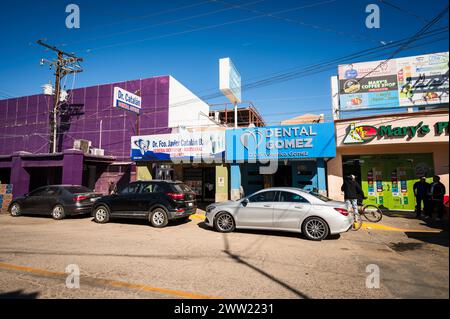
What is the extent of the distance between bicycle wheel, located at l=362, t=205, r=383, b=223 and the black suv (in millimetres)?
7507

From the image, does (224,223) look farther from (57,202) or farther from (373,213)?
(57,202)

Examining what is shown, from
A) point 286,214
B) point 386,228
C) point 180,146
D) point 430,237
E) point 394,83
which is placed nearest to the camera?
point 286,214

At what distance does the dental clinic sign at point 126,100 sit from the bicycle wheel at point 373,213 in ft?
56.7

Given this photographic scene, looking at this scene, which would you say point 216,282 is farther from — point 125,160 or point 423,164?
point 125,160

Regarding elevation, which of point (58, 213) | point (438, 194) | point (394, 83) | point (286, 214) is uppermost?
point (394, 83)

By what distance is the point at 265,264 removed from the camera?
16.4ft

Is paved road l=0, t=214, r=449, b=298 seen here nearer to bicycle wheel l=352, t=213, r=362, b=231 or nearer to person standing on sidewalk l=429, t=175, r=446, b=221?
bicycle wheel l=352, t=213, r=362, b=231

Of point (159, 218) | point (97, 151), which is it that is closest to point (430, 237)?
point (159, 218)

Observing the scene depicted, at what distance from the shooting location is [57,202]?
11.0 meters

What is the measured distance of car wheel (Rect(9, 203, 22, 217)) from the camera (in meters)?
11.9

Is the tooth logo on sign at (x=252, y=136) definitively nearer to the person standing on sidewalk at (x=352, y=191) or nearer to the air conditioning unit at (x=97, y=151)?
the person standing on sidewalk at (x=352, y=191)

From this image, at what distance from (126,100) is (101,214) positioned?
37.6ft
